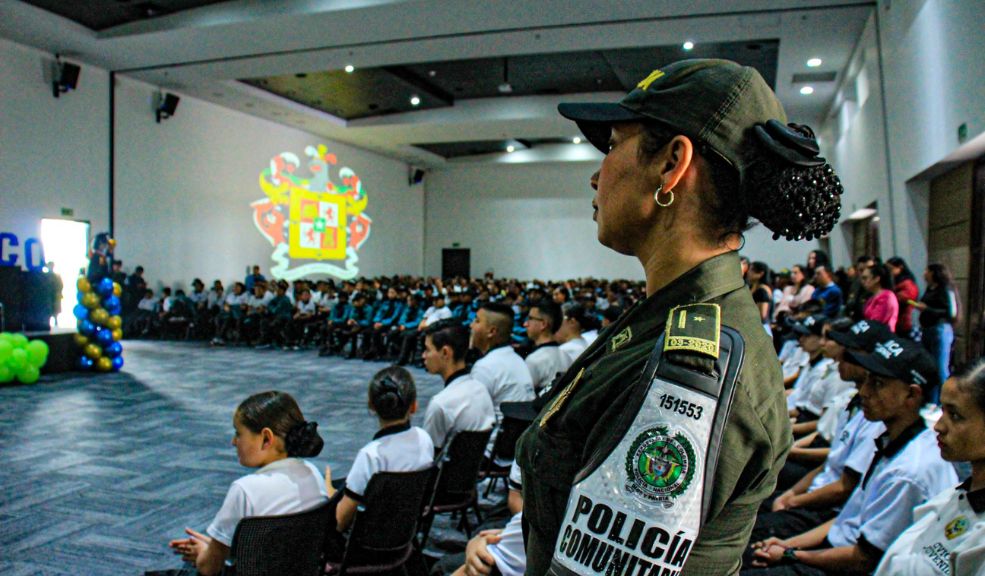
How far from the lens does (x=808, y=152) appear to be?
2.25 feet

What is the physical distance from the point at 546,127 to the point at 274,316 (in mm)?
7196

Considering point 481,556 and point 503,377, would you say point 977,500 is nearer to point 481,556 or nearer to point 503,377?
point 481,556

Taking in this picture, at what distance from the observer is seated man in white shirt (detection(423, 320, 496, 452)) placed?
3.06 meters

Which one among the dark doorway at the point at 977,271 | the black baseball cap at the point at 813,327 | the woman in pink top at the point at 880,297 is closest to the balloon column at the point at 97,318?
the black baseball cap at the point at 813,327

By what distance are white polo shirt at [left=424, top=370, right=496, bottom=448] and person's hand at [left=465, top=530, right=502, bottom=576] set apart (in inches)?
54.4

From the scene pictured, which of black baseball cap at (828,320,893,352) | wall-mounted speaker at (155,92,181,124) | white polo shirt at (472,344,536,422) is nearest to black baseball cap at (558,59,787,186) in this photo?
black baseball cap at (828,320,893,352)

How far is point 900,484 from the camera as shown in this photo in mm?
1853

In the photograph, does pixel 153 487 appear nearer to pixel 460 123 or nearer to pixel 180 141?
pixel 180 141

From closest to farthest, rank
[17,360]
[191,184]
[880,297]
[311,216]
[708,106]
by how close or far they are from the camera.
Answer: [708,106]
[880,297]
[17,360]
[191,184]
[311,216]

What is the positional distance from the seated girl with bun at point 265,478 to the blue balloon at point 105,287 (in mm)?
7188

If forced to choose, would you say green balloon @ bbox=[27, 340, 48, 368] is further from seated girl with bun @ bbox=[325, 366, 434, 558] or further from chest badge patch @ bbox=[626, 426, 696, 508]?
chest badge patch @ bbox=[626, 426, 696, 508]

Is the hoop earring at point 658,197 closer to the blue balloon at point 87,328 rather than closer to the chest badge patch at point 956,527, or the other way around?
the chest badge patch at point 956,527

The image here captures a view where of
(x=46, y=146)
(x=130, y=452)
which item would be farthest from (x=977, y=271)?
(x=46, y=146)

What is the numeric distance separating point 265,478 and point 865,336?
7.39 feet
